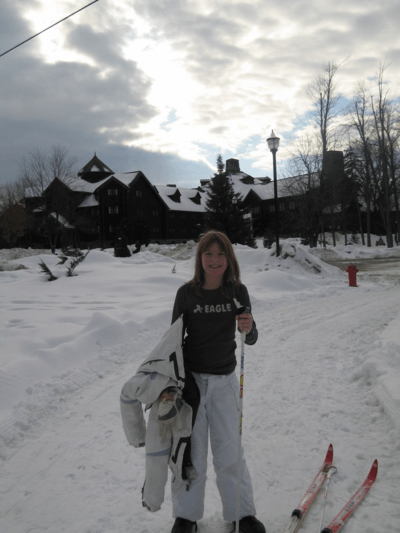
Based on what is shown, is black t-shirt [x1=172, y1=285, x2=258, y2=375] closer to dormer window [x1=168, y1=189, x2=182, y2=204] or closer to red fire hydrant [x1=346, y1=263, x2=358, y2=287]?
red fire hydrant [x1=346, y1=263, x2=358, y2=287]

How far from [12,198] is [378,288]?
59.8 m

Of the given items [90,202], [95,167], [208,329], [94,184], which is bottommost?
[208,329]

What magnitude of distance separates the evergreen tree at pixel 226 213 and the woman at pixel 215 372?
2686 cm

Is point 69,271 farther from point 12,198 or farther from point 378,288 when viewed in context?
point 12,198

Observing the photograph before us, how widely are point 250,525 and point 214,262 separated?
1693 mm

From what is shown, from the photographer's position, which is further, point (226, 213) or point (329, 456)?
point (226, 213)

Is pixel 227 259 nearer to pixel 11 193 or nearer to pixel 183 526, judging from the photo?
pixel 183 526

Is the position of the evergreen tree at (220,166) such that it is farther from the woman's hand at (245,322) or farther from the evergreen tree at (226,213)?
the woman's hand at (245,322)

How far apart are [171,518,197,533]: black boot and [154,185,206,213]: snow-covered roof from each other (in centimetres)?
5586

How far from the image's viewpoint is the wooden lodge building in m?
46.2

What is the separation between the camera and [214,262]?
111 inches

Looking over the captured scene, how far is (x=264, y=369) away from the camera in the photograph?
587 cm

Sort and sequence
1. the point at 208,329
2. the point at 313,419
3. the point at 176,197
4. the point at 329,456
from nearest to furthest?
the point at 208,329 → the point at 329,456 → the point at 313,419 → the point at 176,197

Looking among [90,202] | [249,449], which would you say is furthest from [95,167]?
[249,449]
